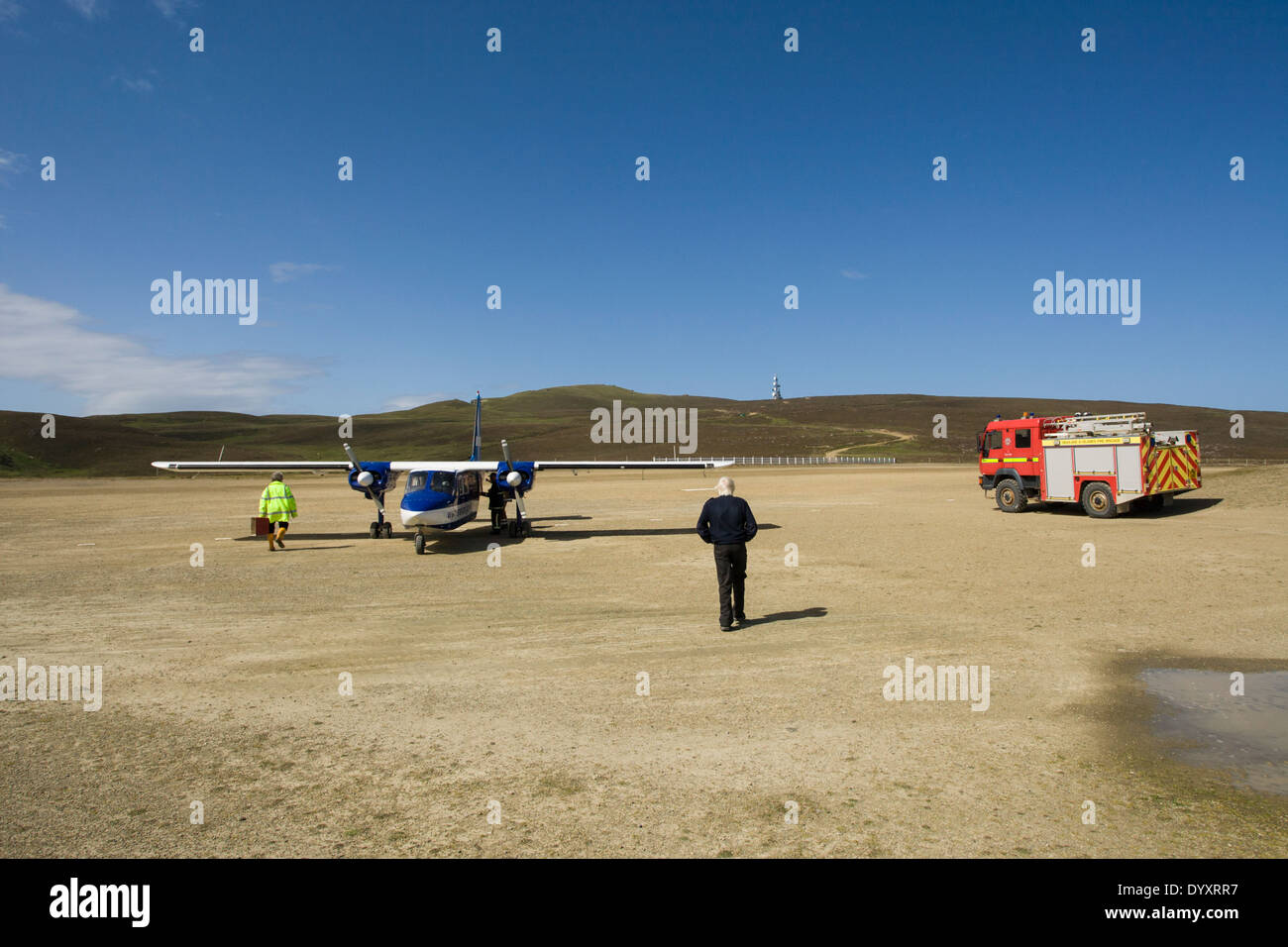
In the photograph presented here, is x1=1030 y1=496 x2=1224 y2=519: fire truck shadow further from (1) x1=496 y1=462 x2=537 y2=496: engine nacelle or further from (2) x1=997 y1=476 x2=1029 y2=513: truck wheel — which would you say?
(1) x1=496 y1=462 x2=537 y2=496: engine nacelle

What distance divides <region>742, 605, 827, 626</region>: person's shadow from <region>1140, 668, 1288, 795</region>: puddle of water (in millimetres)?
4568

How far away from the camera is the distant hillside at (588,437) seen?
9738cm

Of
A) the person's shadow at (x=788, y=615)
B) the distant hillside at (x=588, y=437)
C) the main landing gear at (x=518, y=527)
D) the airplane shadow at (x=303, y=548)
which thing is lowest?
the person's shadow at (x=788, y=615)

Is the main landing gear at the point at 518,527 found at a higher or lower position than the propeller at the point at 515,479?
lower

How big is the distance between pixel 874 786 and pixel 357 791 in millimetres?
4105

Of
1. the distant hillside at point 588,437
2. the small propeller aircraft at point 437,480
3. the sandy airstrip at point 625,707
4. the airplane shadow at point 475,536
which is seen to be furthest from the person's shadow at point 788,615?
the distant hillside at point 588,437

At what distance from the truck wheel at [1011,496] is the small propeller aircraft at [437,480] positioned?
41.0ft

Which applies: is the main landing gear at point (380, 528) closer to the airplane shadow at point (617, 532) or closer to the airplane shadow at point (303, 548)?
the airplane shadow at point (303, 548)

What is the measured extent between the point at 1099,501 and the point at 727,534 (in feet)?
64.6

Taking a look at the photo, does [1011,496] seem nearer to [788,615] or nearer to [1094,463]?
[1094,463]

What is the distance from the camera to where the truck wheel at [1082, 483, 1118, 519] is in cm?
2362

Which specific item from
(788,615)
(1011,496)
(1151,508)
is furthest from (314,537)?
(1151,508)
